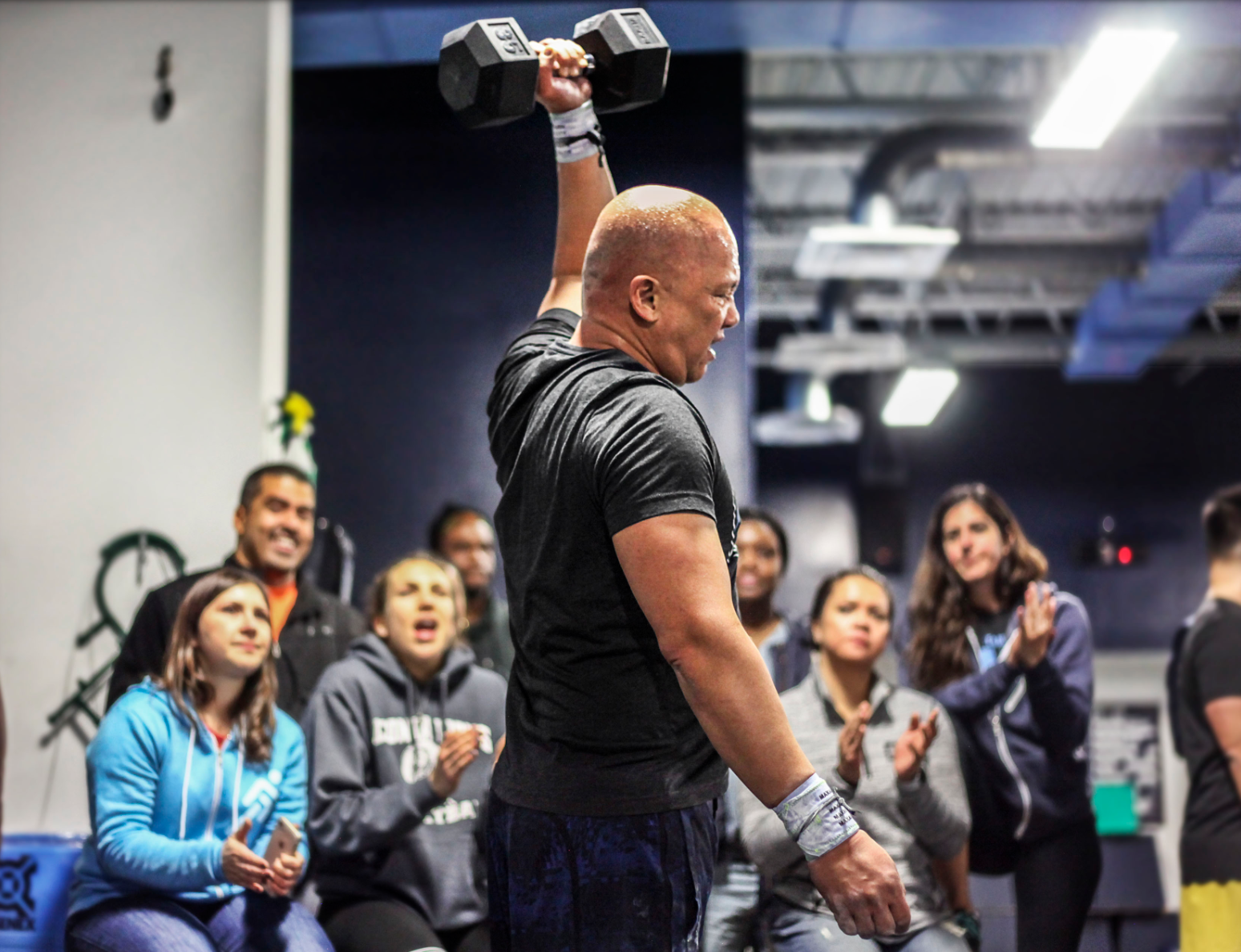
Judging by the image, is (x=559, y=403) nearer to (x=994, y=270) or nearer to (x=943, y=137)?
(x=943, y=137)

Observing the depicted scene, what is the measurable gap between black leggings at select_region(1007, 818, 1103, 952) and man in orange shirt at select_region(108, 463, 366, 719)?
5.75 ft

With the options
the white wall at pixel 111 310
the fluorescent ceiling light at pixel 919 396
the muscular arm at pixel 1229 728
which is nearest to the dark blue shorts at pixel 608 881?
the muscular arm at pixel 1229 728

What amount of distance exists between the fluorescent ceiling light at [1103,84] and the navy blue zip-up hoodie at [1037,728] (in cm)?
202

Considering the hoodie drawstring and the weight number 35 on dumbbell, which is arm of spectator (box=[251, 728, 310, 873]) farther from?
the weight number 35 on dumbbell

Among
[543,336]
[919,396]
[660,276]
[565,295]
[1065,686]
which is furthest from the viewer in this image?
[919,396]

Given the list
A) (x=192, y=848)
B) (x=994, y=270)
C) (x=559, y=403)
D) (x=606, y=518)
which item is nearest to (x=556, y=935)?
(x=606, y=518)

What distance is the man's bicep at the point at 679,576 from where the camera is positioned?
1.36 m

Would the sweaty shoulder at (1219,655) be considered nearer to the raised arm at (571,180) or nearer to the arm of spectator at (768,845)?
the arm of spectator at (768,845)

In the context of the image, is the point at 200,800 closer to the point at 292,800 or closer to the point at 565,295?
the point at 292,800

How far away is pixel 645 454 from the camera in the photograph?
1392 millimetres

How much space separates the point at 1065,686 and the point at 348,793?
170 cm

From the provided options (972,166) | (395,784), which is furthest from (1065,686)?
(972,166)

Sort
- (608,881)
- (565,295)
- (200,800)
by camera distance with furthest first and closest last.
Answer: (200,800) → (565,295) → (608,881)

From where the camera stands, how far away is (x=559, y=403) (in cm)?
153
